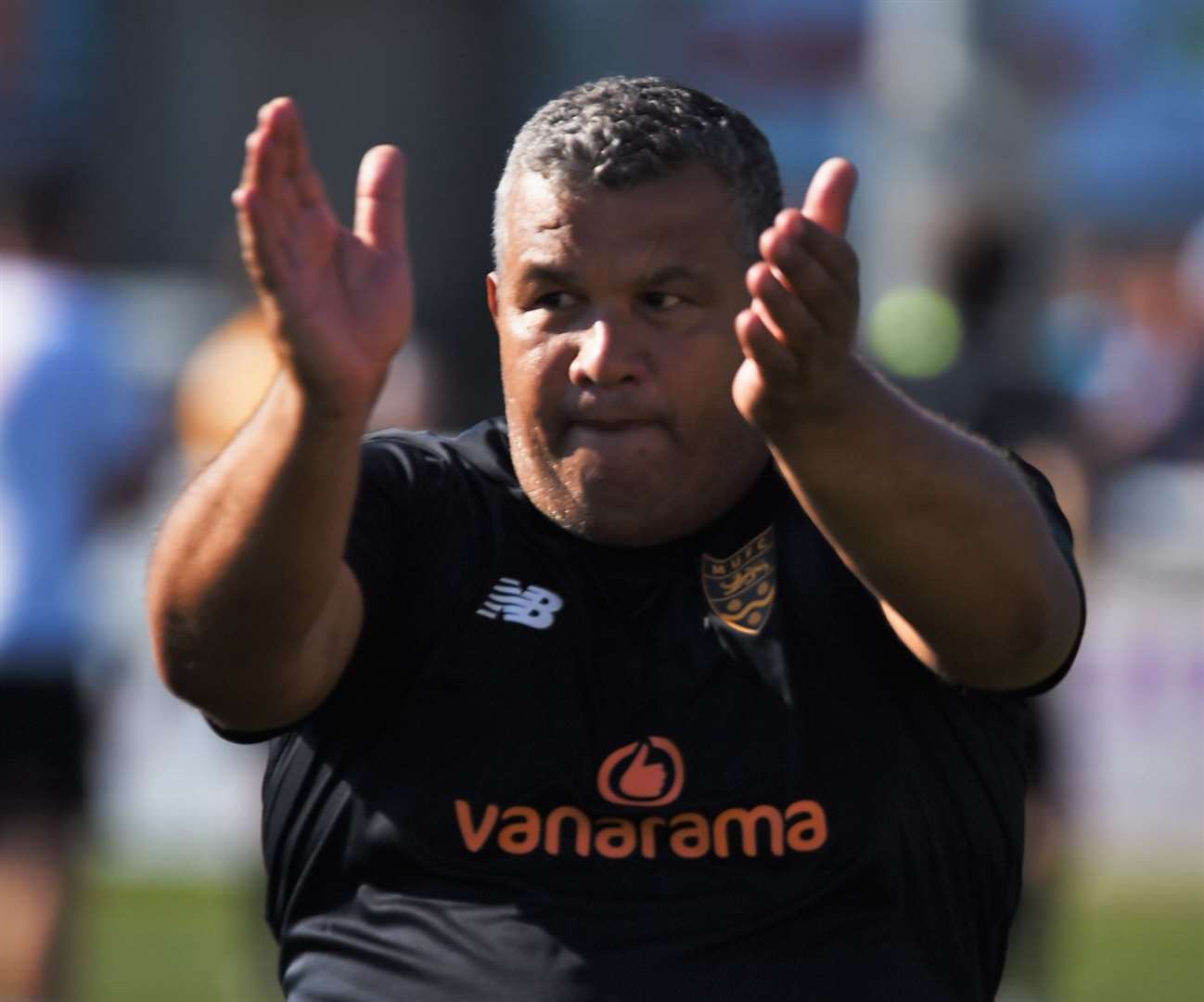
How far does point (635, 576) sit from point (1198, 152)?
58.8 feet

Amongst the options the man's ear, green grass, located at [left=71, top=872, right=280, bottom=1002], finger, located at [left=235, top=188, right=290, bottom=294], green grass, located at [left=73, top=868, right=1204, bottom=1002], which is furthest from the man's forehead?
green grass, located at [left=73, top=868, right=1204, bottom=1002]

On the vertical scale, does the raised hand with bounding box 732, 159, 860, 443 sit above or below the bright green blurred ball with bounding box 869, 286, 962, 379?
above

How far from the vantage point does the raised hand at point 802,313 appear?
263 centimetres

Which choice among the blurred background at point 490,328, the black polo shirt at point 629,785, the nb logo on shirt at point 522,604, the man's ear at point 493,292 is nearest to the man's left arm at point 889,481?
the black polo shirt at point 629,785

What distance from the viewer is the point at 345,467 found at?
2738 mm

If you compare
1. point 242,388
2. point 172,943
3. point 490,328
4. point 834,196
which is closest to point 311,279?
point 834,196

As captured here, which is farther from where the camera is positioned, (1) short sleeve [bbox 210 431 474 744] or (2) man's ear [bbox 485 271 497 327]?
(2) man's ear [bbox 485 271 497 327]

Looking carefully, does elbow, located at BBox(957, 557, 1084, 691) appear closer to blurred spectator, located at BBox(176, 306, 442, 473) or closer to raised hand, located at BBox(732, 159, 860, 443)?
raised hand, located at BBox(732, 159, 860, 443)

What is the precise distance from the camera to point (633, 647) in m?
3.05

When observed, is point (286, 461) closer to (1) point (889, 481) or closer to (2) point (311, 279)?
(2) point (311, 279)

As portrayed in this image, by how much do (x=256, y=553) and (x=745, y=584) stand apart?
645mm

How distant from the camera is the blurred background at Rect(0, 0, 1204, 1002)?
7.27m

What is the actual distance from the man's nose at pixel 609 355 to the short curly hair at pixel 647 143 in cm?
17

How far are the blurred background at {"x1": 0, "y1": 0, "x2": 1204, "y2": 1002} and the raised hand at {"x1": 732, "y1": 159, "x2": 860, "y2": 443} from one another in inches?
171
